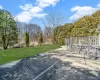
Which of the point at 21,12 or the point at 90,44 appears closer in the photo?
the point at 90,44

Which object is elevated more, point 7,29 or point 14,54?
point 7,29

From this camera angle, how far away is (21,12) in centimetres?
4634

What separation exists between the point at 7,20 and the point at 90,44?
1806cm

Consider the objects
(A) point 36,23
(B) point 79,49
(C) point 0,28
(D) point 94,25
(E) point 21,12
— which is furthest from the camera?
(A) point 36,23

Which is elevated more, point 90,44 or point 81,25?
point 81,25

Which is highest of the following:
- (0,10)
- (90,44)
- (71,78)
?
(0,10)

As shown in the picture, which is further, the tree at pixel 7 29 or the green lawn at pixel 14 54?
the tree at pixel 7 29

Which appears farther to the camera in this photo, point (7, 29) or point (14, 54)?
point (7, 29)

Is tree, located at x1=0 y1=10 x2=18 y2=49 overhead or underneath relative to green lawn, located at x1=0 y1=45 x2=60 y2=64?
overhead

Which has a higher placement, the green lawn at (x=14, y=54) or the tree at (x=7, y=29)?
the tree at (x=7, y=29)

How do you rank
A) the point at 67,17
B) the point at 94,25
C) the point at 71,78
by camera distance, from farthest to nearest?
the point at 67,17, the point at 94,25, the point at 71,78

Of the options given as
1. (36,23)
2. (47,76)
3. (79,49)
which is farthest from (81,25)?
(36,23)

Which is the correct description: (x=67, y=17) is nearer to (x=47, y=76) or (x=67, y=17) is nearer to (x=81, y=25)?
(x=81, y=25)

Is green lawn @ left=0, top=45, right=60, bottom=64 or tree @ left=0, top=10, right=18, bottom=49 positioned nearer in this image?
green lawn @ left=0, top=45, right=60, bottom=64
